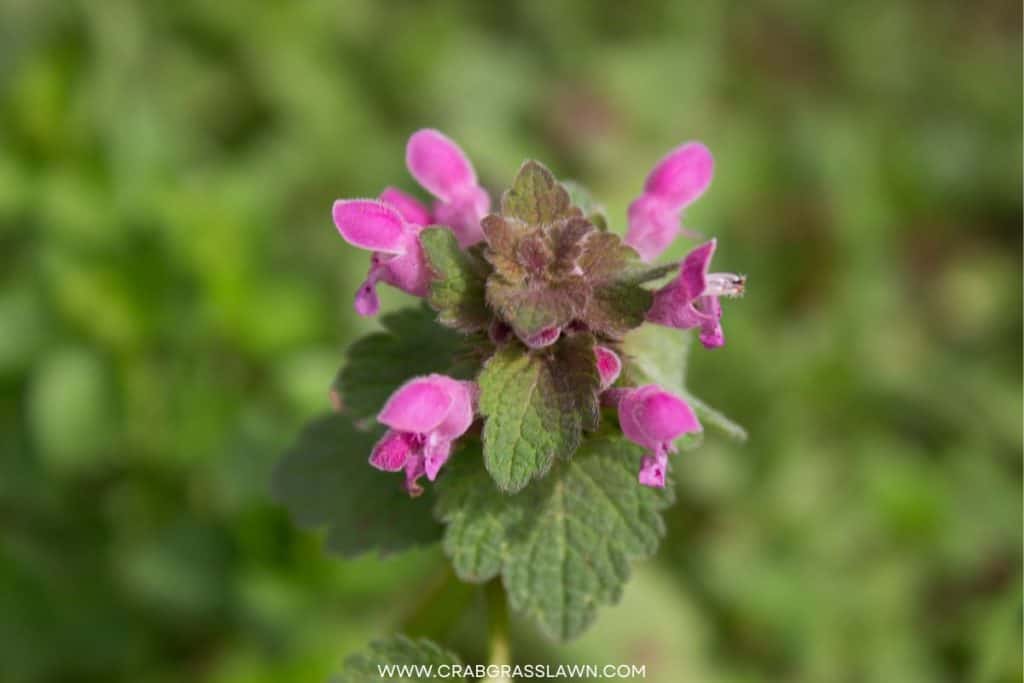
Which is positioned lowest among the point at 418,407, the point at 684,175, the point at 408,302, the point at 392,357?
the point at 418,407

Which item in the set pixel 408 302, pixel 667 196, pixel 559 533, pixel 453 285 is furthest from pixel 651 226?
pixel 408 302

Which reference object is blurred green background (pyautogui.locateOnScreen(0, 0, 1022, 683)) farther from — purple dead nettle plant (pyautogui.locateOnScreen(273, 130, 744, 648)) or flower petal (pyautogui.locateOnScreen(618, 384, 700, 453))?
flower petal (pyautogui.locateOnScreen(618, 384, 700, 453))

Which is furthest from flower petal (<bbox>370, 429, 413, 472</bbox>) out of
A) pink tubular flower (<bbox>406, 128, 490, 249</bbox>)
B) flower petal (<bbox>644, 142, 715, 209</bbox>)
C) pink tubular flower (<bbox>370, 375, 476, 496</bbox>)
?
flower petal (<bbox>644, 142, 715, 209</bbox>)

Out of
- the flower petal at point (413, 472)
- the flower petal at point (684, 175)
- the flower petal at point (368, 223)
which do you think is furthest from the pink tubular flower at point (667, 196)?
the flower petal at point (413, 472)

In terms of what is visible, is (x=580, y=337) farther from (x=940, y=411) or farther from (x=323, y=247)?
(x=940, y=411)

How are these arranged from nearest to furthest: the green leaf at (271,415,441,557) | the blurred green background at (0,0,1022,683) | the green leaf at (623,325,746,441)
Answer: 1. the green leaf at (623,325,746,441)
2. the green leaf at (271,415,441,557)
3. the blurred green background at (0,0,1022,683)

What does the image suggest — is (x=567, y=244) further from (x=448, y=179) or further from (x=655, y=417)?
(x=448, y=179)
